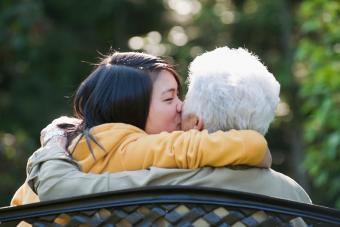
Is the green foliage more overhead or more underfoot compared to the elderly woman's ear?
more underfoot

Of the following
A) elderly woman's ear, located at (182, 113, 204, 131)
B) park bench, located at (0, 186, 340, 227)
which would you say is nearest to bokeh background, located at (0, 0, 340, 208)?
elderly woman's ear, located at (182, 113, 204, 131)

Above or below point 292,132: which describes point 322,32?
above

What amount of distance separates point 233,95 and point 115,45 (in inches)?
679

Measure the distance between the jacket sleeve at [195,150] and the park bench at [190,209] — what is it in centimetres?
17

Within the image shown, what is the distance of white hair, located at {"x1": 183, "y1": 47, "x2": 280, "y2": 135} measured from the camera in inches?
108

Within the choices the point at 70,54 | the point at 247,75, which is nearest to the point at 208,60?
the point at 247,75

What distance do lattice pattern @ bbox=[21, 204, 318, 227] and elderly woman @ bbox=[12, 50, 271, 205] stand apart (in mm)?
179

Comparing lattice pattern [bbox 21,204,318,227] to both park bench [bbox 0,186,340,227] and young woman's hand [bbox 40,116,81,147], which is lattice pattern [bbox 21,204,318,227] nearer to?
park bench [bbox 0,186,340,227]

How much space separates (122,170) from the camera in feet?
8.79

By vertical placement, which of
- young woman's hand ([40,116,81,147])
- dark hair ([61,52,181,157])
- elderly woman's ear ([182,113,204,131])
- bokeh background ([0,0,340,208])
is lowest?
bokeh background ([0,0,340,208])

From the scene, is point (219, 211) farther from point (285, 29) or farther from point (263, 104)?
point (285, 29)

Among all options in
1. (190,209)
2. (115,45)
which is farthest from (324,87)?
(115,45)

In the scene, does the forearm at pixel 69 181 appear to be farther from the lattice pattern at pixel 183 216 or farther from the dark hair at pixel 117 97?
the dark hair at pixel 117 97

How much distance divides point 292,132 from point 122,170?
1935cm
